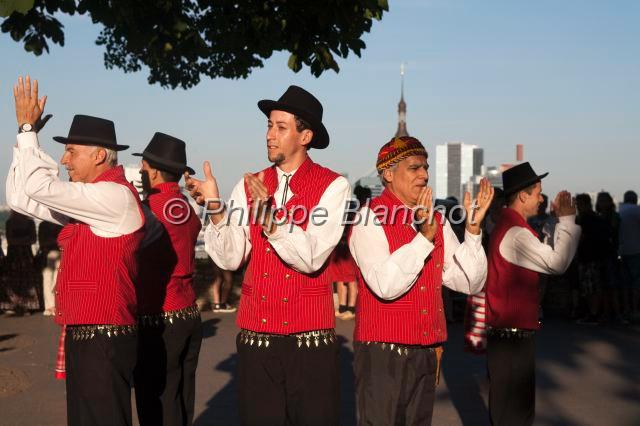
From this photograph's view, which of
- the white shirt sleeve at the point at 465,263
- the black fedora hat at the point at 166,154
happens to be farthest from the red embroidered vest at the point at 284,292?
the black fedora hat at the point at 166,154

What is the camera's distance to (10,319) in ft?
46.1

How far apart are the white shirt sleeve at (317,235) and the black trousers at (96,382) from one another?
118cm

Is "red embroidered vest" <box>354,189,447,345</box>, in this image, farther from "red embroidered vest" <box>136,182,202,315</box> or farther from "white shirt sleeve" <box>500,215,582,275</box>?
"red embroidered vest" <box>136,182,202,315</box>

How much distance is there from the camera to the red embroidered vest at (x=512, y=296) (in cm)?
574

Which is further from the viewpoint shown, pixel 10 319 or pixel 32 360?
pixel 10 319

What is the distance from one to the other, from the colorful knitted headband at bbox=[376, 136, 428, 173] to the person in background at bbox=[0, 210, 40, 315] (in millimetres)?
10845

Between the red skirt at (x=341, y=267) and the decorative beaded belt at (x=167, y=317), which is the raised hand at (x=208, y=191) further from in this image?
the decorative beaded belt at (x=167, y=317)

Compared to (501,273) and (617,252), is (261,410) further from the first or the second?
(617,252)

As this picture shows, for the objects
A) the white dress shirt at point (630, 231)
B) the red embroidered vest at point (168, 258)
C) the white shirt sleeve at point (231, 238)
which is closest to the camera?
the white shirt sleeve at point (231, 238)

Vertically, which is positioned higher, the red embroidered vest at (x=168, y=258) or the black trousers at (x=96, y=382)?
the red embroidered vest at (x=168, y=258)

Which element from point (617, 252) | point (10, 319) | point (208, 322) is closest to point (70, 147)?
point (208, 322)

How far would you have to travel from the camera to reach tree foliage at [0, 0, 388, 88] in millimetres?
10086

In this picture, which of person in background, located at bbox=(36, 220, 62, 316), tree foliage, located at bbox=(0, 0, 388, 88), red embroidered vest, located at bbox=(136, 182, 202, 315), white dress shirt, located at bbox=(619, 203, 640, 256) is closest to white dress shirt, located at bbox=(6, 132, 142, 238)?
red embroidered vest, located at bbox=(136, 182, 202, 315)

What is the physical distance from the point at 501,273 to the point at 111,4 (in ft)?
23.9
